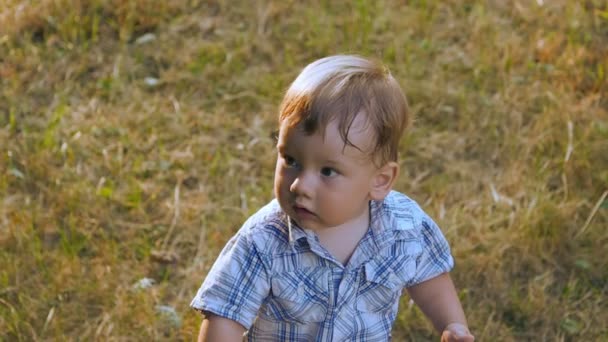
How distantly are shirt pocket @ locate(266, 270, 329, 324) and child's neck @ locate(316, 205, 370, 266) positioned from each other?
0.06m

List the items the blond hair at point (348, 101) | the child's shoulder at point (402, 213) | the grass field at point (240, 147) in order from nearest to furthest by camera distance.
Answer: the blond hair at point (348, 101) < the child's shoulder at point (402, 213) < the grass field at point (240, 147)

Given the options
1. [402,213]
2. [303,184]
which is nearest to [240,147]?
[402,213]

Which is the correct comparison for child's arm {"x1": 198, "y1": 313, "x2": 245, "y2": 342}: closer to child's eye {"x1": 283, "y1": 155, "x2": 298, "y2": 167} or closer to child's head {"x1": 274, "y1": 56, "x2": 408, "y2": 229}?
child's head {"x1": 274, "y1": 56, "x2": 408, "y2": 229}

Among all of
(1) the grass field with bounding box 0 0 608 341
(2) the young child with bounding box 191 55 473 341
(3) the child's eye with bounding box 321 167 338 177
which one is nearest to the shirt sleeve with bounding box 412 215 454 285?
(2) the young child with bounding box 191 55 473 341

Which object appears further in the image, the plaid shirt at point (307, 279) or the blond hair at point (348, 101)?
the plaid shirt at point (307, 279)

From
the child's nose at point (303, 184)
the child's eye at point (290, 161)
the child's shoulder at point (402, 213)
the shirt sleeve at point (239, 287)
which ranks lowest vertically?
the shirt sleeve at point (239, 287)

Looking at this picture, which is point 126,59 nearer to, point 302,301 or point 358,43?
point 358,43

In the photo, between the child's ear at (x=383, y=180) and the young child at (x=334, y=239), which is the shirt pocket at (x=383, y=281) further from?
the child's ear at (x=383, y=180)

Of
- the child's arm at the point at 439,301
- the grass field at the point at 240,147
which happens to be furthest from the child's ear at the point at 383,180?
the grass field at the point at 240,147

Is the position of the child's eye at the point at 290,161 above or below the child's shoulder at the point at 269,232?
above

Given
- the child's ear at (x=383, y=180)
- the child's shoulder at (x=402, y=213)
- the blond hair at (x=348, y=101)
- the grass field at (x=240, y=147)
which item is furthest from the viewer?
the grass field at (x=240, y=147)

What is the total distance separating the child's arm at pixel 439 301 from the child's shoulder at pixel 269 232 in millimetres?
431

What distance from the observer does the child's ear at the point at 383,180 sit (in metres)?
2.17

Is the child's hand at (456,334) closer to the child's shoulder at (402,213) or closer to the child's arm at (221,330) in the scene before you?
the child's shoulder at (402,213)
